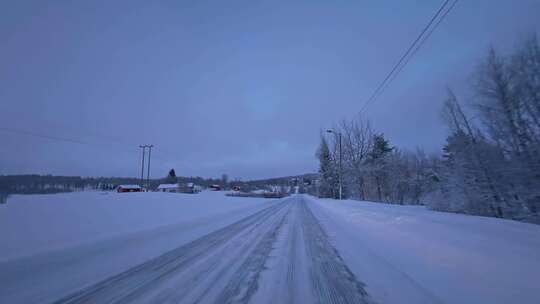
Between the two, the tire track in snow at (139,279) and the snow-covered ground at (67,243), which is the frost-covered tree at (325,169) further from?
the tire track in snow at (139,279)

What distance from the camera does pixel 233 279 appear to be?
12.6ft

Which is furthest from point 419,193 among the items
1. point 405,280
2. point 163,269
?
point 163,269

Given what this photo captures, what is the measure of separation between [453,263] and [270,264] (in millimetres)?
3326

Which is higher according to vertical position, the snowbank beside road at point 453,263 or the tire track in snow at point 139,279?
the snowbank beside road at point 453,263

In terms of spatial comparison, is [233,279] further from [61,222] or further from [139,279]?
[61,222]

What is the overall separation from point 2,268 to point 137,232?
12.9ft

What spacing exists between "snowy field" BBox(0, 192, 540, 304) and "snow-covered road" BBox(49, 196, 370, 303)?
18mm

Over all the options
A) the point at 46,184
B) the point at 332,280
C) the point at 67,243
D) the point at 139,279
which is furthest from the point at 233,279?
the point at 46,184

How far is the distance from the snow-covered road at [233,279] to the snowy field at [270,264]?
0.7 inches

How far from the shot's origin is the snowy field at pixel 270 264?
3158mm

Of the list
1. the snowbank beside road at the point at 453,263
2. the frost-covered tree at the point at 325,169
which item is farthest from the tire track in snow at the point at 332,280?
the frost-covered tree at the point at 325,169

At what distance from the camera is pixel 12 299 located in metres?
3.08

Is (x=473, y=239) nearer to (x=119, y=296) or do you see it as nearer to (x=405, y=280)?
(x=405, y=280)

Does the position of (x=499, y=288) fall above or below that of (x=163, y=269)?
above
